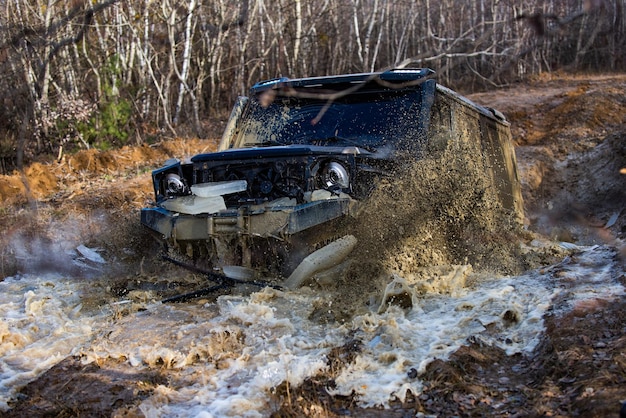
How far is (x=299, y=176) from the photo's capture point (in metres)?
5.35

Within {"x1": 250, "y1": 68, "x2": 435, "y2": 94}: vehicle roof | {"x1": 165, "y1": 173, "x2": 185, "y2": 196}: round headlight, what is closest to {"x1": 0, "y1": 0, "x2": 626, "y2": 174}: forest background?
{"x1": 250, "y1": 68, "x2": 435, "y2": 94}: vehicle roof

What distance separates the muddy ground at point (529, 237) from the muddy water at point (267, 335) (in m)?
0.14

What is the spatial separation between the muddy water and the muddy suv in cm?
40

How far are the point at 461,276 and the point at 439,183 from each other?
88 centimetres

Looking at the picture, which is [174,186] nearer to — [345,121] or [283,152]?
[283,152]

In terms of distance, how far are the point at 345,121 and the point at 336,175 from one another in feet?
3.58

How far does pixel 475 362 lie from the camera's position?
3738 mm

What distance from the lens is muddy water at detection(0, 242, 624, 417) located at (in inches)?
140

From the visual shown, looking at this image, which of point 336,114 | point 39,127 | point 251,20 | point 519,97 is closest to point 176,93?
point 251,20

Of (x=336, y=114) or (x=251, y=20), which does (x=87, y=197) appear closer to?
(x=336, y=114)

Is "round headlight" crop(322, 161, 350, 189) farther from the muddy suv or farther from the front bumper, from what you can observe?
the front bumper

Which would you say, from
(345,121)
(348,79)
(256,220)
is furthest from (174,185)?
(348,79)

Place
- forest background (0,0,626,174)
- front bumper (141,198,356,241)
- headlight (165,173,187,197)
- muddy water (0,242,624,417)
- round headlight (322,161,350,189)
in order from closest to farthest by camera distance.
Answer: muddy water (0,242,624,417) < front bumper (141,198,356,241) < round headlight (322,161,350,189) < headlight (165,173,187,197) < forest background (0,0,626,174)

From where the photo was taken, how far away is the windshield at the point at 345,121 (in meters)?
6.03
